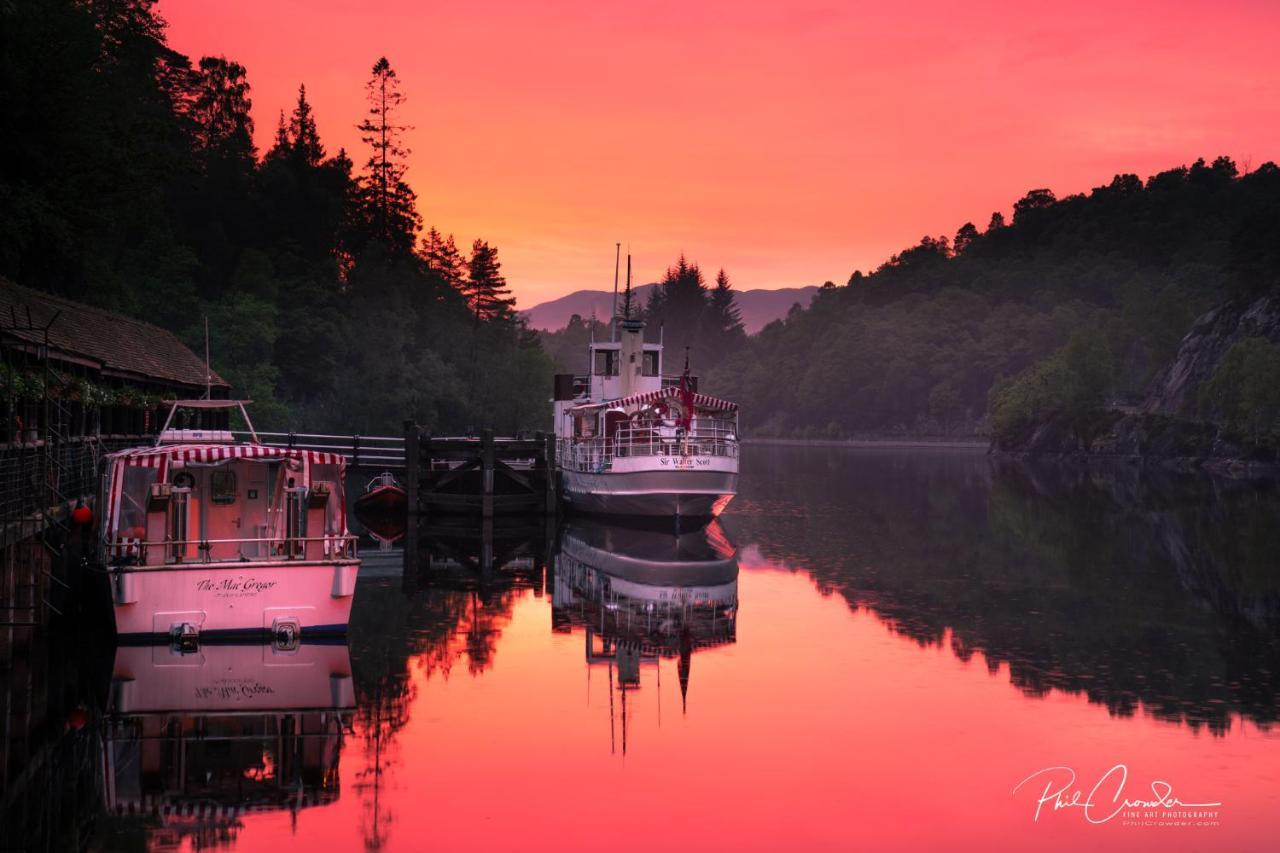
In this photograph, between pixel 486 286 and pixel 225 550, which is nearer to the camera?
pixel 225 550

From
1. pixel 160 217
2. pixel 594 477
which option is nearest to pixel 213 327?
pixel 160 217

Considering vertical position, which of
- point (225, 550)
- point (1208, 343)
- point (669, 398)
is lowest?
point (225, 550)

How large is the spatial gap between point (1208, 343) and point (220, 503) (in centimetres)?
13192

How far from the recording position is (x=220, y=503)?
27984mm

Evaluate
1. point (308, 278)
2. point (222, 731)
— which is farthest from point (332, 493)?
point (308, 278)

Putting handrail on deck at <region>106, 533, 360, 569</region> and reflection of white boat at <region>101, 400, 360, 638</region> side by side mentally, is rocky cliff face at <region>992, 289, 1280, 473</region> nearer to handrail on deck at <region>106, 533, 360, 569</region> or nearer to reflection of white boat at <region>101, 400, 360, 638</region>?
reflection of white boat at <region>101, 400, 360, 638</region>

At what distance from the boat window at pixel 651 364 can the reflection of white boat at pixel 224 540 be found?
114 ft

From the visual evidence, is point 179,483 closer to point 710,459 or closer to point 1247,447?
point 710,459

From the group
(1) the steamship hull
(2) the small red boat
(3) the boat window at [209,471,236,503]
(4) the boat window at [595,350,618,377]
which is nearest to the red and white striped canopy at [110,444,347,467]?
(3) the boat window at [209,471,236,503]

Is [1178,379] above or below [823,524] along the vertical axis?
above

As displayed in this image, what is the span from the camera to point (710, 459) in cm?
4956

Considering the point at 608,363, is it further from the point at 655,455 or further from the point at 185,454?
the point at 185,454

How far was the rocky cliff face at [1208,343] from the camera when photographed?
13625cm

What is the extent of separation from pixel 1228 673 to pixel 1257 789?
821cm
